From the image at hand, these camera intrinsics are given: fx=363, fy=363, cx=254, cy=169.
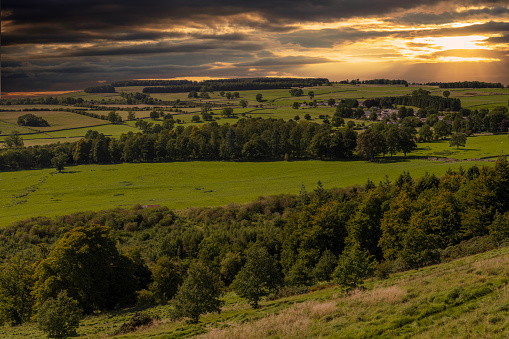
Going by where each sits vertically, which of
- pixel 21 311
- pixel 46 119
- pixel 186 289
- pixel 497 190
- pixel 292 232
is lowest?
pixel 21 311

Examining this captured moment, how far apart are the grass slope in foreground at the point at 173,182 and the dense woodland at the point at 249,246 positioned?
1534 centimetres

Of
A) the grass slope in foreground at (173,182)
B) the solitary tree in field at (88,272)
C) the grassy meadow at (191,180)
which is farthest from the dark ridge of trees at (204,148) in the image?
the solitary tree in field at (88,272)

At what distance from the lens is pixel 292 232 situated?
187ft

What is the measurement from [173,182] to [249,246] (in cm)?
5881

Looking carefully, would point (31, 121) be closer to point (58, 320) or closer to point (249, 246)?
point (249, 246)

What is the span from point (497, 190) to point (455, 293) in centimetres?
3934

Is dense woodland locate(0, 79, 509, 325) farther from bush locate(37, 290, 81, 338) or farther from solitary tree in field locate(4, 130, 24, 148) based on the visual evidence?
solitary tree in field locate(4, 130, 24, 148)

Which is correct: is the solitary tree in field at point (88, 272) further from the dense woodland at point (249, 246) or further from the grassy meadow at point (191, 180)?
the grassy meadow at point (191, 180)

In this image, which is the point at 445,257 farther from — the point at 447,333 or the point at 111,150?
the point at 111,150

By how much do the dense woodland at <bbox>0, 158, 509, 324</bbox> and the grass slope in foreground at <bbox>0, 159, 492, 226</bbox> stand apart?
604 inches

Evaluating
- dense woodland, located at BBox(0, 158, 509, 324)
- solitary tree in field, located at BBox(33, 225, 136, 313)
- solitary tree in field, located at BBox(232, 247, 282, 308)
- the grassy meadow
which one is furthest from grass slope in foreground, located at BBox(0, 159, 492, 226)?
solitary tree in field, located at BBox(232, 247, 282, 308)

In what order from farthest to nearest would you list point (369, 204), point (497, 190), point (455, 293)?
point (369, 204)
point (497, 190)
point (455, 293)

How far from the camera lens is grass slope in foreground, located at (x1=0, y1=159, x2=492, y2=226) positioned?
88938mm

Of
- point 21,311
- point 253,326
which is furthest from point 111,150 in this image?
point 253,326
